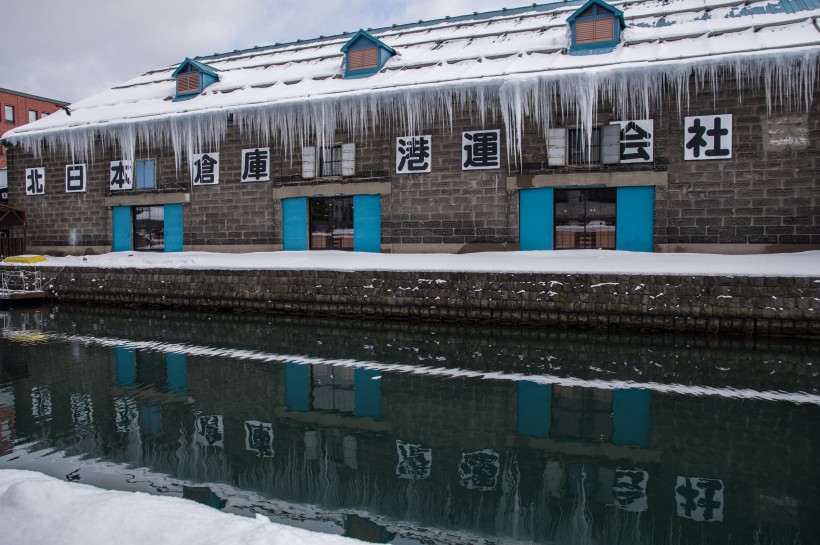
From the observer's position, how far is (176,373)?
763cm

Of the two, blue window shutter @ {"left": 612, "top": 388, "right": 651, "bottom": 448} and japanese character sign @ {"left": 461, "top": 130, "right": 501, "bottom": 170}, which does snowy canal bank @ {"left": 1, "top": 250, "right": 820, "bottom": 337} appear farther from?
blue window shutter @ {"left": 612, "top": 388, "right": 651, "bottom": 448}

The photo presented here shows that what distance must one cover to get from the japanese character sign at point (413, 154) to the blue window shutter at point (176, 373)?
23.7 ft

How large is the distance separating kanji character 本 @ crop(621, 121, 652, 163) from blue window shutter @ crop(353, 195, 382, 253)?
5691 mm

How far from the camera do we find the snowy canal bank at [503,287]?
933 cm

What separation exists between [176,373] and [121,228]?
449 inches

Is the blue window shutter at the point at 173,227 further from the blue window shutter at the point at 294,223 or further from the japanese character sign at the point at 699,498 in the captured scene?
the japanese character sign at the point at 699,498

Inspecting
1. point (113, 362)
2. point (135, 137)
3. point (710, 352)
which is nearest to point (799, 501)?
point (710, 352)

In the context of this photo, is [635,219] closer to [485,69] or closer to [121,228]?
[485,69]

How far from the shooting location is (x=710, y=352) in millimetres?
8453

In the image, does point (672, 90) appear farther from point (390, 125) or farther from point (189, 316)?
point (189, 316)

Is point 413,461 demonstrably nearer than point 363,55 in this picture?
Yes

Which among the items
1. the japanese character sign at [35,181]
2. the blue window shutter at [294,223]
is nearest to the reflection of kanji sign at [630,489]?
the blue window shutter at [294,223]

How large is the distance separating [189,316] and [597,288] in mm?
8346

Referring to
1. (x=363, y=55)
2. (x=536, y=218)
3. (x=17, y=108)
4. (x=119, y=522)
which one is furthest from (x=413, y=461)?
(x=17, y=108)
